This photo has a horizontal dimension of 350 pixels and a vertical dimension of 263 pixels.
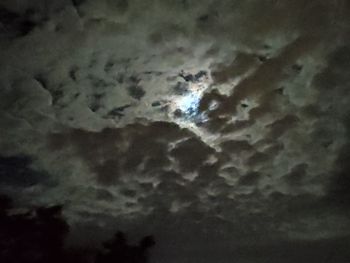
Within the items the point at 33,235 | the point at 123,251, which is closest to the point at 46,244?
the point at 33,235

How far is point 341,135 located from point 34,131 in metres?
0.89

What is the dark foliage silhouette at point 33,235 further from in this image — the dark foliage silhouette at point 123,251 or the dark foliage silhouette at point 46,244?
the dark foliage silhouette at point 123,251

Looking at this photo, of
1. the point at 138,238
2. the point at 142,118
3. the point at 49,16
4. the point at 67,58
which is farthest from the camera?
the point at 138,238

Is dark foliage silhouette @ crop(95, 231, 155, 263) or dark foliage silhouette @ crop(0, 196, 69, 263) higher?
dark foliage silhouette @ crop(0, 196, 69, 263)

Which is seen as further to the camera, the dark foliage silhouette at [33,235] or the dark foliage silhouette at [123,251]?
the dark foliage silhouette at [123,251]

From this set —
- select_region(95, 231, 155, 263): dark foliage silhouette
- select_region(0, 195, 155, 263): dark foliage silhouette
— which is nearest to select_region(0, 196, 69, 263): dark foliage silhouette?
select_region(0, 195, 155, 263): dark foliage silhouette

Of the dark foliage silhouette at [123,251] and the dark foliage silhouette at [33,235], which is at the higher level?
the dark foliage silhouette at [33,235]

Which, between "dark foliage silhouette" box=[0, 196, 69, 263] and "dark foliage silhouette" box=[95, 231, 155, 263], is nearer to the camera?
"dark foliage silhouette" box=[0, 196, 69, 263]

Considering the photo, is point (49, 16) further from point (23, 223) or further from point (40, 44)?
point (23, 223)

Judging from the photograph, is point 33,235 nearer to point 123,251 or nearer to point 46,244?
point 46,244

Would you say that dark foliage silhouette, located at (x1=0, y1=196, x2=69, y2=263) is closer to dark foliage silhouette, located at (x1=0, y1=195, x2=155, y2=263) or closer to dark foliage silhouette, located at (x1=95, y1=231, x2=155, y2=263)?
dark foliage silhouette, located at (x1=0, y1=195, x2=155, y2=263)

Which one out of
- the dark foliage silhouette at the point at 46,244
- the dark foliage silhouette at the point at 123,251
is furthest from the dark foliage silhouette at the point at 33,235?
the dark foliage silhouette at the point at 123,251

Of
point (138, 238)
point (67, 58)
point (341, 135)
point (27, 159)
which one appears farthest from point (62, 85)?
point (138, 238)

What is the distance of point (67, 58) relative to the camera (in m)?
1.15
